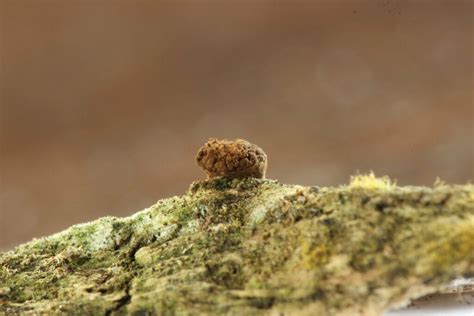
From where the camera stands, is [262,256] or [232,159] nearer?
[262,256]

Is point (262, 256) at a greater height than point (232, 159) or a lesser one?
lesser

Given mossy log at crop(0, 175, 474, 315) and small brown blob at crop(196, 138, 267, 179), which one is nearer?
mossy log at crop(0, 175, 474, 315)

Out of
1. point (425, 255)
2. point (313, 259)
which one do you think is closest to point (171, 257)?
point (313, 259)

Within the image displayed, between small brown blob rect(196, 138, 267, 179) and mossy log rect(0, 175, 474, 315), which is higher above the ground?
small brown blob rect(196, 138, 267, 179)

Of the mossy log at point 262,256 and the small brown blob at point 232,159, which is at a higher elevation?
the small brown blob at point 232,159
